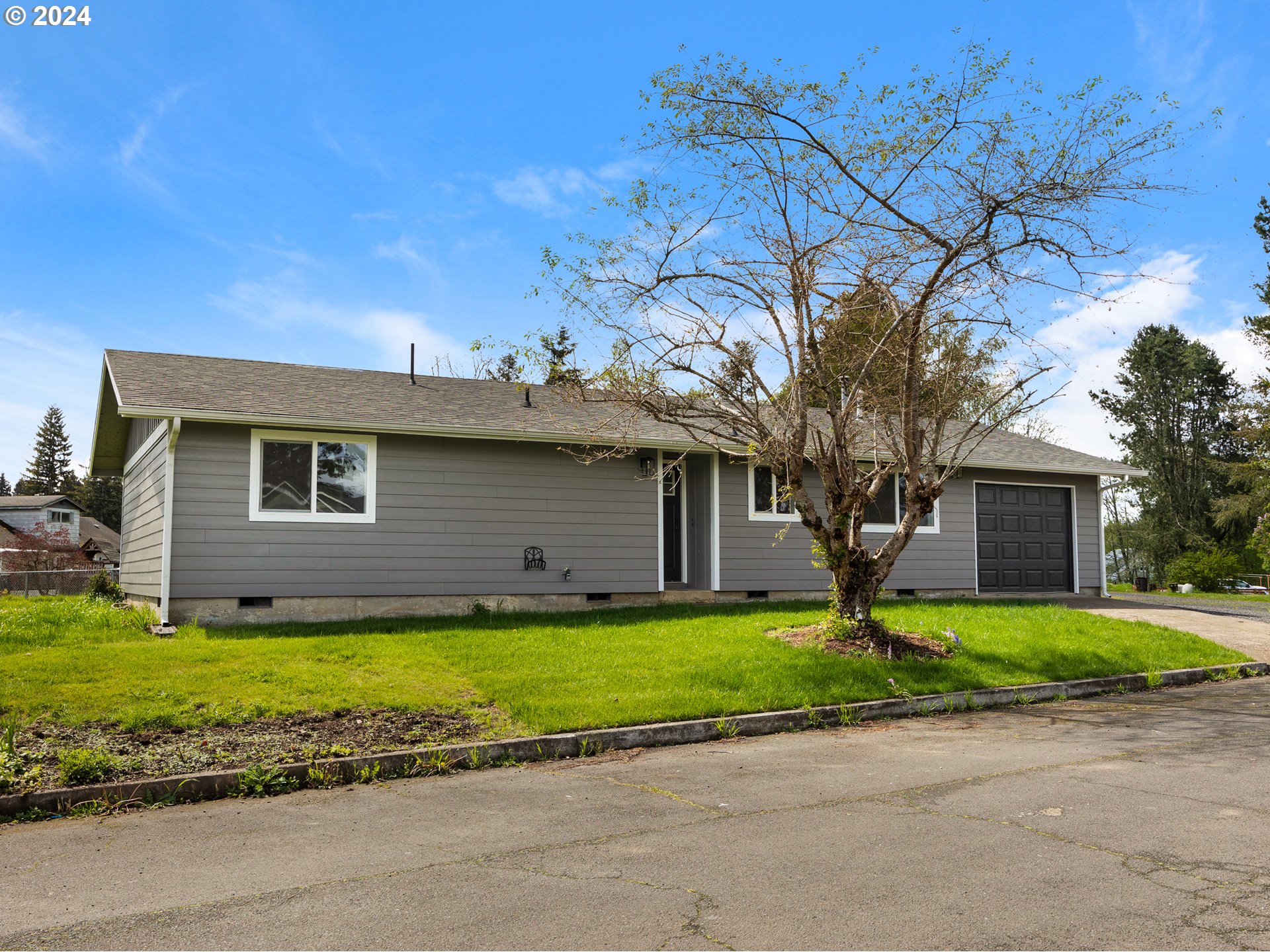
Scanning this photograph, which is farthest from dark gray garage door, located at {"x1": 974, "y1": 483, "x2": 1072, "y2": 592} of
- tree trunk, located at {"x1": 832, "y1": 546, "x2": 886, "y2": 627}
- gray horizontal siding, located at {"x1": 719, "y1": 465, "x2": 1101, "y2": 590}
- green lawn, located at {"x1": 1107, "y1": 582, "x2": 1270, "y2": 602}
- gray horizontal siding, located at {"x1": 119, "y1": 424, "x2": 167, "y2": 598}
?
gray horizontal siding, located at {"x1": 119, "y1": 424, "x2": 167, "y2": 598}

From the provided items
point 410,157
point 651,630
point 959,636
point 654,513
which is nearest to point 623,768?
point 651,630

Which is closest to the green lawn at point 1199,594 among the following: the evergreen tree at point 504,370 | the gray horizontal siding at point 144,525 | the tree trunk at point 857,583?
the tree trunk at point 857,583

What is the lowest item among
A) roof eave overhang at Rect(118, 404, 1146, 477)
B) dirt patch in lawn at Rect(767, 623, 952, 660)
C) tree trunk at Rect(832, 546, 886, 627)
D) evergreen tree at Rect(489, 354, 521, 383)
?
dirt patch in lawn at Rect(767, 623, 952, 660)

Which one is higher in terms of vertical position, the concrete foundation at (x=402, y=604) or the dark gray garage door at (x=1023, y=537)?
the dark gray garage door at (x=1023, y=537)

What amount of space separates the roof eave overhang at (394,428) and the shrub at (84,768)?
22.3ft

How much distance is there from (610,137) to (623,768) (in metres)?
7.56

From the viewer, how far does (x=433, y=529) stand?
13.8 m

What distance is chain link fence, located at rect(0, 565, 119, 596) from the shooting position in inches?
→ 1054

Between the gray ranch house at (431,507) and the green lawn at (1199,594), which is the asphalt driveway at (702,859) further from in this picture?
the green lawn at (1199,594)

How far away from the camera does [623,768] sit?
657 centimetres

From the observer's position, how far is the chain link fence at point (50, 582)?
26766 millimetres

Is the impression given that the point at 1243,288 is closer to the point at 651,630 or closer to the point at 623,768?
the point at 651,630

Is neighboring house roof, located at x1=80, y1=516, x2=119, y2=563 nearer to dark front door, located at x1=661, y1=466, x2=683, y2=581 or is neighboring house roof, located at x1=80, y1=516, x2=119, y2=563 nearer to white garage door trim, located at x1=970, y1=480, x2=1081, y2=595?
dark front door, located at x1=661, y1=466, x2=683, y2=581

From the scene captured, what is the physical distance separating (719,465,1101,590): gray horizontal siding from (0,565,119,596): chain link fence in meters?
20.5
